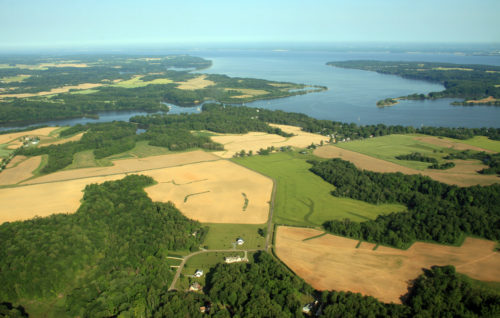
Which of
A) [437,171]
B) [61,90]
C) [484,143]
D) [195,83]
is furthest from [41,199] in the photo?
[195,83]

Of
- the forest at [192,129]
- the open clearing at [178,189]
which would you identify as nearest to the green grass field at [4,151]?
the forest at [192,129]

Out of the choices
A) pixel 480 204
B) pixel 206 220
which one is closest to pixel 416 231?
pixel 480 204

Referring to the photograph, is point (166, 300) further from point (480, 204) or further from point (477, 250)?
point (480, 204)

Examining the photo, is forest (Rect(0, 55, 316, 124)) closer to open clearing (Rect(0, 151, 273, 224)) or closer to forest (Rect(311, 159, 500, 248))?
open clearing (Rect(0, 151, 273, 224))

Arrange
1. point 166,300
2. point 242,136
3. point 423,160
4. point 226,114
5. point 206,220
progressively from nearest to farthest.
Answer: point 166,300, point 206,220, point 423,160, point 242,136, point 226,114

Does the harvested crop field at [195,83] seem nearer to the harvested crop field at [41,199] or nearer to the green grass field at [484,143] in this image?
the harvested crop field at [41,199]

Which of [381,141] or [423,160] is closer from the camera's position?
[423,160]

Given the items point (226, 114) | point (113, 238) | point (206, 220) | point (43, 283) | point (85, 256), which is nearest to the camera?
point (43, 283)
